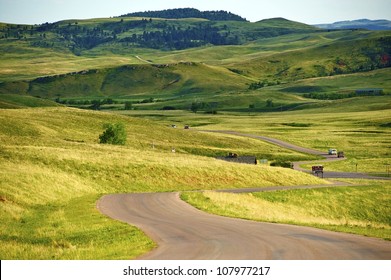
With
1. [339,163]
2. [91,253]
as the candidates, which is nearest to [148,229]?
[91,253]

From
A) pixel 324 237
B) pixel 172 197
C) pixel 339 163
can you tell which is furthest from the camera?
pixel 339 163

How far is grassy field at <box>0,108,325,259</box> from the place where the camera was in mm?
32312

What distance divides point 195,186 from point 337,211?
13.7 m

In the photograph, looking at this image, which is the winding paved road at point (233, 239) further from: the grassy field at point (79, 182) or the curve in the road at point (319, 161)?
the curve in the road at point (319, 161)

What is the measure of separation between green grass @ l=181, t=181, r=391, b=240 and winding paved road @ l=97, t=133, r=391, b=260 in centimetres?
517

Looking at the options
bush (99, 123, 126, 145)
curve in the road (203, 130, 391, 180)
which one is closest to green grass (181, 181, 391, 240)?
curve in the road (203, 130, 391, 180)

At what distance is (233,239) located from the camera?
31344 mm

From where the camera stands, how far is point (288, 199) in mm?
60469

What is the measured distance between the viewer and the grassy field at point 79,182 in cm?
3231

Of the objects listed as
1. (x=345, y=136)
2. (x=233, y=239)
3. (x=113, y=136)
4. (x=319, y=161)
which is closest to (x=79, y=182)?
(x=233, y=239)

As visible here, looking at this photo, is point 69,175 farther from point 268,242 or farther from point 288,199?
point 268,242

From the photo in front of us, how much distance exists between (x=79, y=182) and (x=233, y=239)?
29830mm

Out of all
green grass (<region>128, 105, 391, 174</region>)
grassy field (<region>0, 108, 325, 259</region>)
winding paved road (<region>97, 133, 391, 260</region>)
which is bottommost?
green grass (<region>128, 105, 391, 174</region>)

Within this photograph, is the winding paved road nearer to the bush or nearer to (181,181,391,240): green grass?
(181,181,391,240): green grass
